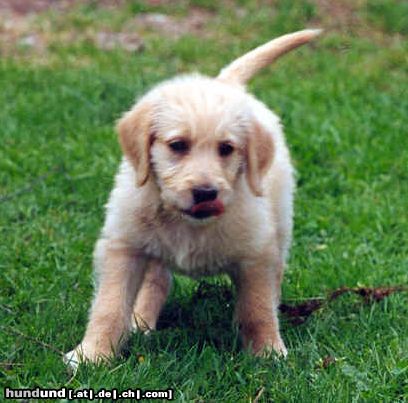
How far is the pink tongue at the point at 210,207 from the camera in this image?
3668 millimetres

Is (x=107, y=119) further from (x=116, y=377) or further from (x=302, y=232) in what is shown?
(x=116, y=377)

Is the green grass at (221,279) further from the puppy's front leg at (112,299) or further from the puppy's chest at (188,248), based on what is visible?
the puppy's chest at (188,248)

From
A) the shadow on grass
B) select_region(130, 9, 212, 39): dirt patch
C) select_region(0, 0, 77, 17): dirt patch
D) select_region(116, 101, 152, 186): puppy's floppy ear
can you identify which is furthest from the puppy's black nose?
select_region(0, 0, 77, 17): dirt patch

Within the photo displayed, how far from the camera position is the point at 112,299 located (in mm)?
3988

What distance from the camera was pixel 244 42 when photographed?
29.0ft

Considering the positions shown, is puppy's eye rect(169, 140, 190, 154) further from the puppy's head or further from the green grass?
the green grass

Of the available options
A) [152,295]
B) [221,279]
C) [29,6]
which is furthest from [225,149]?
[29,6]

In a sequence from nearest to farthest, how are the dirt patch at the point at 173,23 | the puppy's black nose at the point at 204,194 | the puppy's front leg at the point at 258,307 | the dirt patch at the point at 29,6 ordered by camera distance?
the puppy's black nose at the point at 204,194 → the puppy's front leg at the point at 258,307 → the dirt patch at the point at 173,23 → the dirt patch at the point at 29,6

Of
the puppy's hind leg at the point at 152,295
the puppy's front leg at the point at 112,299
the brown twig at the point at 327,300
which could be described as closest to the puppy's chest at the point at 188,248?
the puppy's front leg at the point at 112,299

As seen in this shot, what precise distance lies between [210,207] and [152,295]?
0.93 m

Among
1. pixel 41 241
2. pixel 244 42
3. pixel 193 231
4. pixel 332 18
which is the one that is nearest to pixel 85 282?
pixel 41 241

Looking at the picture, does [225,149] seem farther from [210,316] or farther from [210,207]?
[210,316]

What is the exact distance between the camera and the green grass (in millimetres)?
3674

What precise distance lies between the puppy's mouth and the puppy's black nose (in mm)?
16
